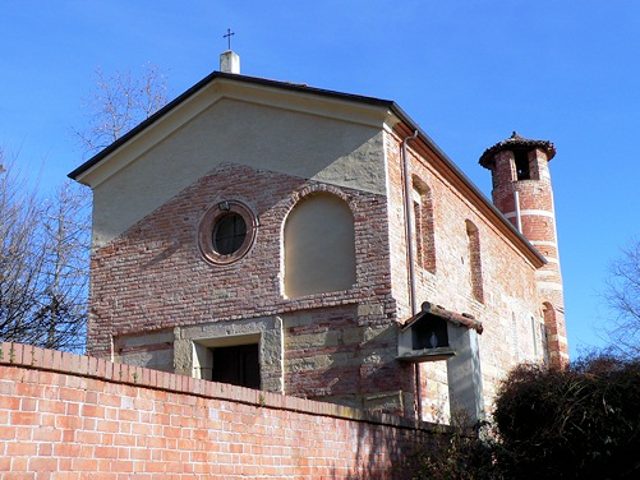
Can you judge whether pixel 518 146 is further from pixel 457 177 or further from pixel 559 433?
pixel 559 433

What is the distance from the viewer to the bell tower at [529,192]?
27.0 meters

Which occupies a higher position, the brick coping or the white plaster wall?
the white plaster wall

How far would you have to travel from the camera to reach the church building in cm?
1273

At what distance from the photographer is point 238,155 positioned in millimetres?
14555

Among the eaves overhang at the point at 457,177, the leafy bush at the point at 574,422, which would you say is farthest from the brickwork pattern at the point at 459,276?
the leafy bush at the point at 574,422

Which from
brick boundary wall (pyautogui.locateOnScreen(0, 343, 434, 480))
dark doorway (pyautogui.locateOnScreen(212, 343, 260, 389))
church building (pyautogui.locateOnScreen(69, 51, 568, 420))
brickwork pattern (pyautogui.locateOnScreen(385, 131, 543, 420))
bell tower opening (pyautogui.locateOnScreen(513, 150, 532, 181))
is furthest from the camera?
bell tower opening (pyautogui.locateOnScreen(513, 150, 532, 181))

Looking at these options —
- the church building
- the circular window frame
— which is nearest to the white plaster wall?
the church building

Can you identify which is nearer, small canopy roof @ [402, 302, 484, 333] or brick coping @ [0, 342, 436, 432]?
brick coping @ [0, 342, 436, 432]

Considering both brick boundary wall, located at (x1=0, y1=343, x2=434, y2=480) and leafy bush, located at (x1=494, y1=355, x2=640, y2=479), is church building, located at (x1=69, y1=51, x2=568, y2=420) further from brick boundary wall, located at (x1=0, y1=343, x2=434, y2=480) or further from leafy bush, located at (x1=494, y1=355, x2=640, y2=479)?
brick boundary wall, located at (x1=0, y1=343, x2=434, y2=480)

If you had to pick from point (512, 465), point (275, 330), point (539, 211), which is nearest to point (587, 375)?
point (512, 465)

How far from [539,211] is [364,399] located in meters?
16.8

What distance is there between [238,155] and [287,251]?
6.80 feet

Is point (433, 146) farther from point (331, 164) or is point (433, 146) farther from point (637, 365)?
point (637, 365)

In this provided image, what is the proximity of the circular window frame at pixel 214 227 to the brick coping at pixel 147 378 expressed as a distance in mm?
5648
